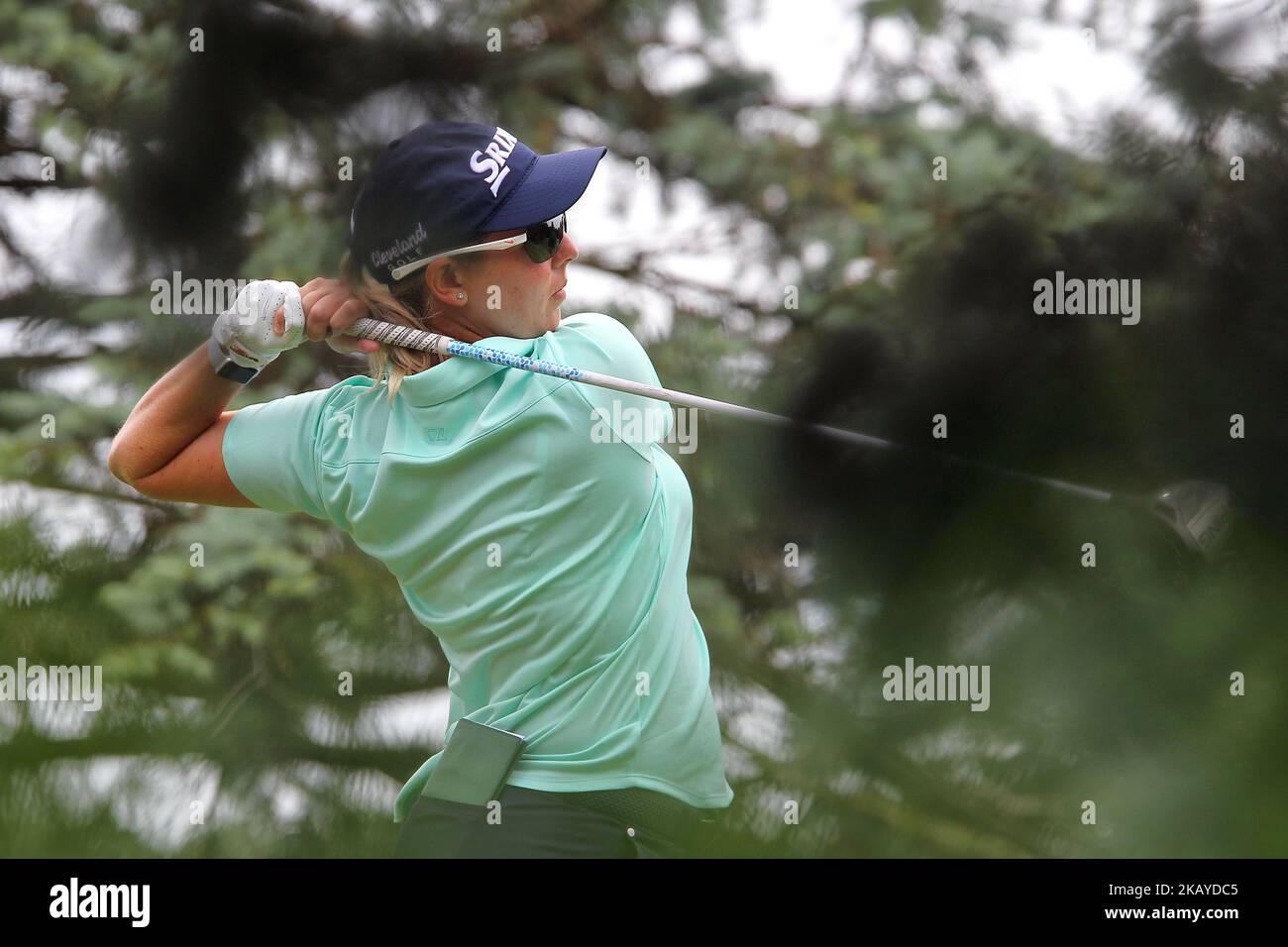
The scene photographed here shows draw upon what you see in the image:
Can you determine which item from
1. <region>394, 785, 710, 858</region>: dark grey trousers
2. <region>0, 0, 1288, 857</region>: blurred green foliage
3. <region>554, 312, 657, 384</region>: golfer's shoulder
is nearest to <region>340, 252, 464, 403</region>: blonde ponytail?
<region>554, 312, 657, 384</region>: golfer's shoulder

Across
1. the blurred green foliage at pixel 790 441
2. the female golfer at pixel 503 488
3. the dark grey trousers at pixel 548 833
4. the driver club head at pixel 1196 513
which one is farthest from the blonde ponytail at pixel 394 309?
the driver club head at pixel 1196 513

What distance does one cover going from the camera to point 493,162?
113cm

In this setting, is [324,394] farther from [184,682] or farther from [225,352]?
[184,682]

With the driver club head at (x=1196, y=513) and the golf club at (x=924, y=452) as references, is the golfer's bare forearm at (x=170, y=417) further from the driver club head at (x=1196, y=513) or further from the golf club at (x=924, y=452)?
the driver club head at (x=1196, y=513)

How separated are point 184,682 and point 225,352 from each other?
1.02 meters

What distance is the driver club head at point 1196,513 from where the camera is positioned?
4.30 feet

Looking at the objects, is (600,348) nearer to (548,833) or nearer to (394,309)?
(394,309)

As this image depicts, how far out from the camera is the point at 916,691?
1.57 m

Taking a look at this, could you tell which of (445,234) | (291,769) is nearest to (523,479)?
(445,234)

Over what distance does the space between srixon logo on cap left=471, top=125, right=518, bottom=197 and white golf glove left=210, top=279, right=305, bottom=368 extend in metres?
0.19

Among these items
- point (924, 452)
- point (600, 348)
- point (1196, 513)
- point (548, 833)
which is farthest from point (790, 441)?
point (548, 833)

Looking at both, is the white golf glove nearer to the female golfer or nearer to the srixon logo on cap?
the female golfer

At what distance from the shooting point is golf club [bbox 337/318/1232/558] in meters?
1.08

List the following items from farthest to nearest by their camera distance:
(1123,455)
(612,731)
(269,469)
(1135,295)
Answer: (1135,295), (1123,455), (269,469), (612,731)
